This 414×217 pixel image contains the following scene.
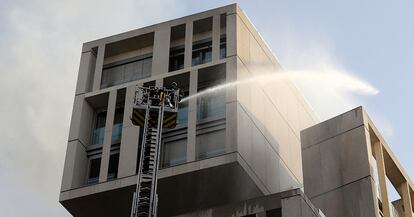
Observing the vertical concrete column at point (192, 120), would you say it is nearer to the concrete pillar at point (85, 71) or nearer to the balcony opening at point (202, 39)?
the balcony opening at point (202, 39)

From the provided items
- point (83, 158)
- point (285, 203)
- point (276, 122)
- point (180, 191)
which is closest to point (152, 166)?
point (285, 203)

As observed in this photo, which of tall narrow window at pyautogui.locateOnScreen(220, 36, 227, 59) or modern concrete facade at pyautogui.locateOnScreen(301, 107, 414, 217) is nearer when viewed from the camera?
modern concrete facade at pyautogui.locateOnScreen(301, 107, 414, 217)

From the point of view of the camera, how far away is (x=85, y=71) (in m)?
62.9

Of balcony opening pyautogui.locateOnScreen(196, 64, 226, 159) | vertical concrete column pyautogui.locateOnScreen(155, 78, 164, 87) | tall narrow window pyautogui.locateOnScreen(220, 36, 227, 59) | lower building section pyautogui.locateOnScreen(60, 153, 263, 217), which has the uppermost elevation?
tall narrow window pyautogui.locateOnScreen(220, 36, 227, 59)

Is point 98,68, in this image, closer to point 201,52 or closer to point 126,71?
point 126,71

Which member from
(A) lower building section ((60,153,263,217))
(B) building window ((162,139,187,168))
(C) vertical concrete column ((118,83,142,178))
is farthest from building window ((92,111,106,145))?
(B) building window ((162,139,187,168))

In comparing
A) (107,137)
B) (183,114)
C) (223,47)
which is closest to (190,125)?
(183,114)

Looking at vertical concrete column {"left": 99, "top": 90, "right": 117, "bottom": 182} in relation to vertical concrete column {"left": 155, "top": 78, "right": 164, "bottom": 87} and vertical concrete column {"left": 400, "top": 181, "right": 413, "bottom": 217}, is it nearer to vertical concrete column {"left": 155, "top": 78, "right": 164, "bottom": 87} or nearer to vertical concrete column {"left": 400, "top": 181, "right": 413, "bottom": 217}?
vertical concrete column {"left": 155, "top": 78, "right": 164, "bottom": 87}

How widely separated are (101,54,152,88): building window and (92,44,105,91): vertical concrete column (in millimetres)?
478

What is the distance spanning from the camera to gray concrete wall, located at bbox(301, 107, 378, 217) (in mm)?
52812

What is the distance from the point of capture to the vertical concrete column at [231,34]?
58531 mm

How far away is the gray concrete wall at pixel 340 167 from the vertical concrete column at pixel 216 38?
25.5ft

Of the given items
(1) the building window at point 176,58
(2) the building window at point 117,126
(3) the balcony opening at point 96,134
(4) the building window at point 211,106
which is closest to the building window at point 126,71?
(3) the balcony opening at point 96,134

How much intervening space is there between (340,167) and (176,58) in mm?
14082
